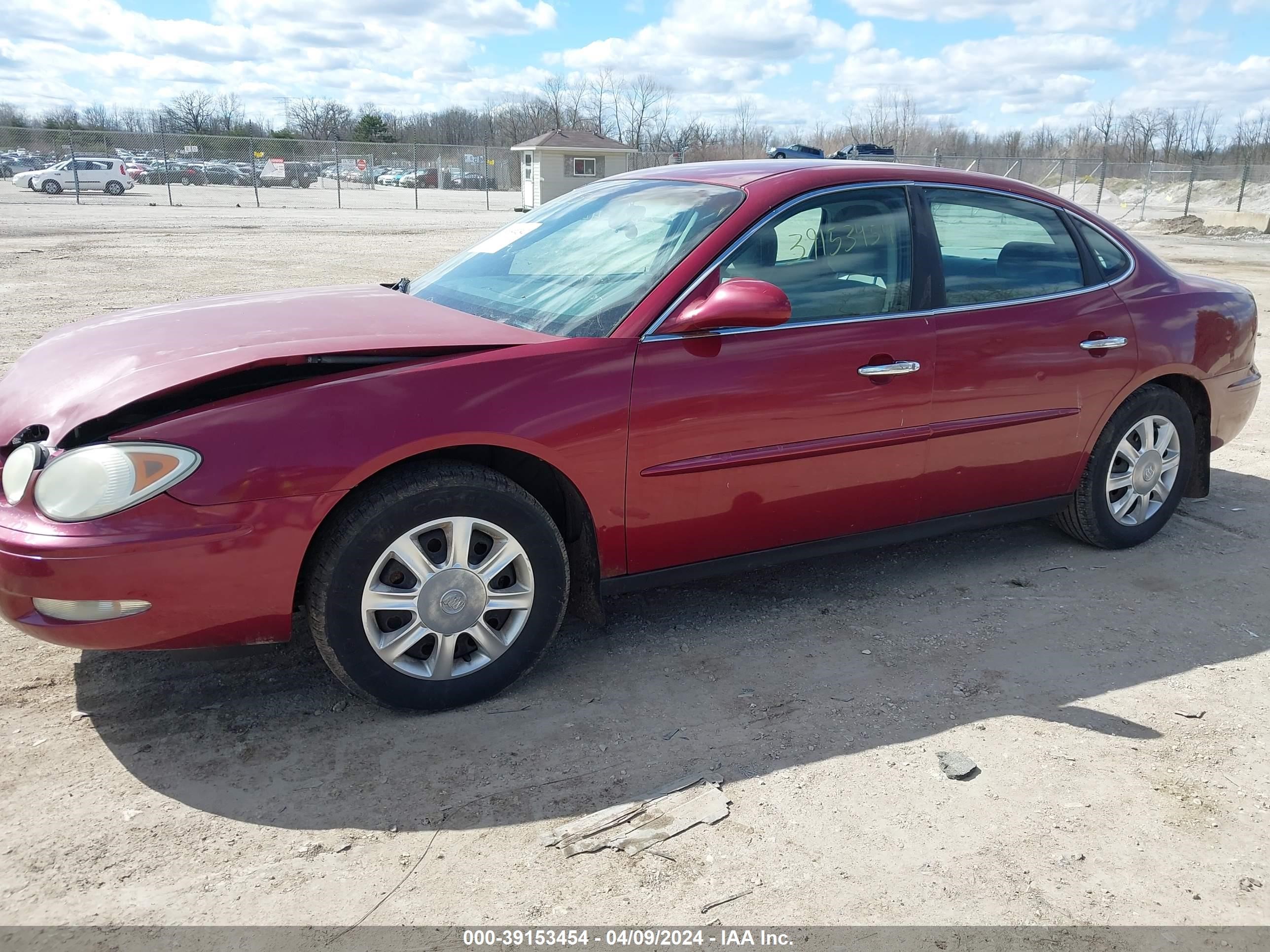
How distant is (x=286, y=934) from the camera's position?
2268 millimetres

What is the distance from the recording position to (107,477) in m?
2.67

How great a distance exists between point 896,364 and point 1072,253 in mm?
1258

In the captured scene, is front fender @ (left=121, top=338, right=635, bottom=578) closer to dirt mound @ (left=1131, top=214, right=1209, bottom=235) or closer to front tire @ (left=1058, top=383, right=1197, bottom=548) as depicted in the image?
front tire @ (left=1058, top=383, right=1197, bottom=548)

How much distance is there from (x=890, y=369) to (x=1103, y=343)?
1.23m

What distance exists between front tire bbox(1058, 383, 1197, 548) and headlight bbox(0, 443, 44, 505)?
407cm

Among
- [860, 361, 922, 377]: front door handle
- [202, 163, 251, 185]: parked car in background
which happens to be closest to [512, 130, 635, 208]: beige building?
[202, 163, 251, 185]: parked car in background

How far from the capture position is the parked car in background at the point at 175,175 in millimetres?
42953

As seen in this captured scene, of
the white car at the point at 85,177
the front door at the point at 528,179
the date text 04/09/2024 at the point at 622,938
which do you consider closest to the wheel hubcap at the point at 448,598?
the date text 04/09/2024 at the point at 622,938

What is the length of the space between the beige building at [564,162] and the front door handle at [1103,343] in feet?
114

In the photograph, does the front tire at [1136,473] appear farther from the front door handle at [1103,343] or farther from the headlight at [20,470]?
the headlight at [20,470]

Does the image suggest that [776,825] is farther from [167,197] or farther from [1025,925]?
[167,197]

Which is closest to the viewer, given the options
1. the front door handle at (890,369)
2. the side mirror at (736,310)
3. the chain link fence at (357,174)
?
the side mirror at (736,310)

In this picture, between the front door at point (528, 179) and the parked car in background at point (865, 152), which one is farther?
the front door at point (528, 179)

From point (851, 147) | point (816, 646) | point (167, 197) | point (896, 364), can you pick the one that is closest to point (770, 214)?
point (896, 364)
